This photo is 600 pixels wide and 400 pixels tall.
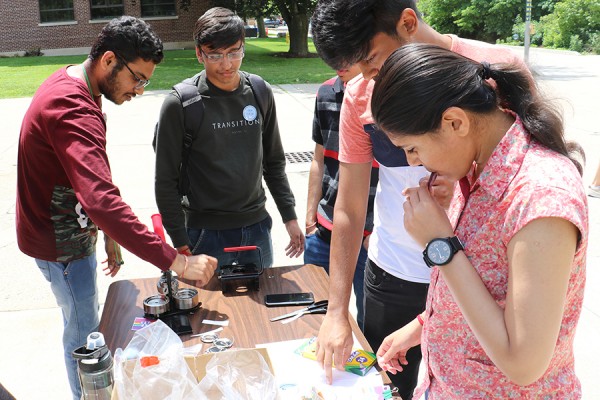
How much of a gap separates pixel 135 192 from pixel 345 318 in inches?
189

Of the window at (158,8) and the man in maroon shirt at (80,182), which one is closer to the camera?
the man in maroon shirt at (80,182)

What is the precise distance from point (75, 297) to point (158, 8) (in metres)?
26.3

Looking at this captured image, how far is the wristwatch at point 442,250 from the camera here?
1.16 m

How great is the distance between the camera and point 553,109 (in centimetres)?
120

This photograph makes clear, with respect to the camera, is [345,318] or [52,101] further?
[52,101]

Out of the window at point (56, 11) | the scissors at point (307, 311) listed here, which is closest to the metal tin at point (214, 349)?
the scissors at point (307, 311)

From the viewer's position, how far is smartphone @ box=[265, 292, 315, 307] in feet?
6.66

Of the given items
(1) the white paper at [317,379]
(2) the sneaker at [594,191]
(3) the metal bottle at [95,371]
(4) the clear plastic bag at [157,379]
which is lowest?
(2) the sneaker at [594,191]

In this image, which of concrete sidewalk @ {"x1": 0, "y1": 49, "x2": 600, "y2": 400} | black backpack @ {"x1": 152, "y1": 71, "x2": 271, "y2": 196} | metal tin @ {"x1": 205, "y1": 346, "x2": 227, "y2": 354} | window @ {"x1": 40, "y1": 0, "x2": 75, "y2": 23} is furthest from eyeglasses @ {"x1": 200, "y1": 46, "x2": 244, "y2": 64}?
window @ {"x1": 40, "y1": 0, "x2": 75, "y2": 23}

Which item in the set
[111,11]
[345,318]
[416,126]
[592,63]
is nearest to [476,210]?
[416,126]

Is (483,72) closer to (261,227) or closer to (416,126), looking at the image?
(416,126)

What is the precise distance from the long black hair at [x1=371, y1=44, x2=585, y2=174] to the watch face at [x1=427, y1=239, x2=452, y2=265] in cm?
22

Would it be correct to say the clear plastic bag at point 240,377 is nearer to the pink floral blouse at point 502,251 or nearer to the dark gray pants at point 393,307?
the pink floral blouse at point 502,251

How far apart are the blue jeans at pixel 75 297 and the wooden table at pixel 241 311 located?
0.33 m
